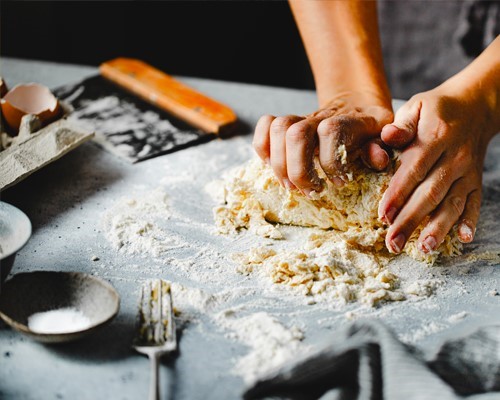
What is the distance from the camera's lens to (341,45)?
5.12ft

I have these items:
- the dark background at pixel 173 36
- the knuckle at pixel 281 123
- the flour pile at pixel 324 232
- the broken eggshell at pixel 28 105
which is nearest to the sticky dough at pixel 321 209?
the flour pile at pixel 324 232

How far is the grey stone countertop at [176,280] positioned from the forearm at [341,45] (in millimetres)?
290

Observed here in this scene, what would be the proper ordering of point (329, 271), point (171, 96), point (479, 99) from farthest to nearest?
point (171, 96)
point (479, 99)
point (329, 271)

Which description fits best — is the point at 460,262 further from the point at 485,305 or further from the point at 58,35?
the point at 58,35

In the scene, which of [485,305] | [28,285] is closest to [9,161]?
[28,285]

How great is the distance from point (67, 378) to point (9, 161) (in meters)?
0.64

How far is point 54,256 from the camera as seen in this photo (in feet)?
3.81

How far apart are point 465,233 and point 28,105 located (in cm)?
114

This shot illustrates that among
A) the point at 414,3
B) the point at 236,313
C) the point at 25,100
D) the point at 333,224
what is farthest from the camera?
the point at 414,3

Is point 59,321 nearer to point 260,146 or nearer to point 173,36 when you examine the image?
point 260,146

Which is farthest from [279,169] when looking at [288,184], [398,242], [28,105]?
[28,105]

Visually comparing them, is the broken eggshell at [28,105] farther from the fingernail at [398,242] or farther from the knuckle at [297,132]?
the fingernail at [398,242]

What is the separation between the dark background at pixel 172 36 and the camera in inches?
96.8

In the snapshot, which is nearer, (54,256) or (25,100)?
(54,256)
